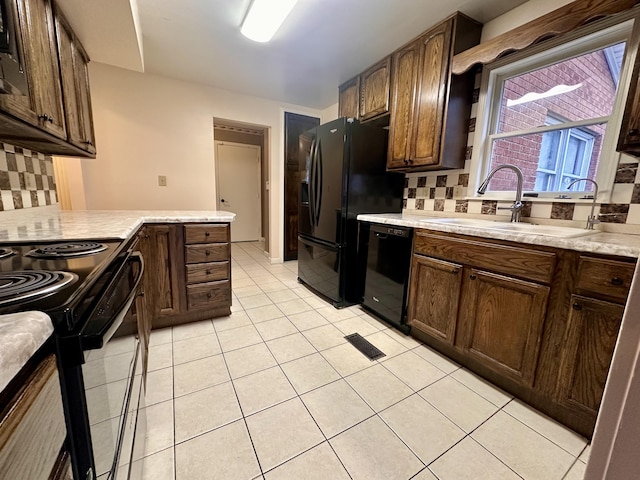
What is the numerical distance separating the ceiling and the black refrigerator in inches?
25.5

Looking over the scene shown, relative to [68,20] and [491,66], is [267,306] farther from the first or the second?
[491,66]

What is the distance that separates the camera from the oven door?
0.44 metres

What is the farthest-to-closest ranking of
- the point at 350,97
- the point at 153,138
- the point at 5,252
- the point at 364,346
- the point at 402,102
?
the point at 153,138, the point at 350,97, the point at 402,102, the point at 364,346, the point at 5,252

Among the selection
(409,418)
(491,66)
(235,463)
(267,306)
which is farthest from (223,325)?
(491,66)

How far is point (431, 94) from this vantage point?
77.9 inches

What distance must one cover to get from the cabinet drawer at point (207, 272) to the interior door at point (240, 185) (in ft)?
10.8

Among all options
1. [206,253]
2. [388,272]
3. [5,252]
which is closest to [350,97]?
[388,272]

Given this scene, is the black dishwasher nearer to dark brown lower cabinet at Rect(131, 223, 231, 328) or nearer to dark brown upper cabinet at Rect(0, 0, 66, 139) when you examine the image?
dark brown lower cabinet at Rect(131, 223, 231, 328)

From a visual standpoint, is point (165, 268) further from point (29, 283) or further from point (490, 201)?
point (490, 201)

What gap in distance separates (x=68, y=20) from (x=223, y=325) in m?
2.23

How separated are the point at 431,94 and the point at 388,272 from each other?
1407 mm

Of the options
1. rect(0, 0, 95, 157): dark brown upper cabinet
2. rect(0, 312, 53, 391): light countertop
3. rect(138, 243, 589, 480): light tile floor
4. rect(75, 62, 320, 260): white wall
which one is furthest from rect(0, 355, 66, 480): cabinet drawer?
rect(75, 62, 320, 260): white wall

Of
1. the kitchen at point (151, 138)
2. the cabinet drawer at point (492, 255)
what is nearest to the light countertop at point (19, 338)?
the cabinet drawer at point (492, 255)

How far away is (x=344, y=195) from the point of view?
7.55 ft
